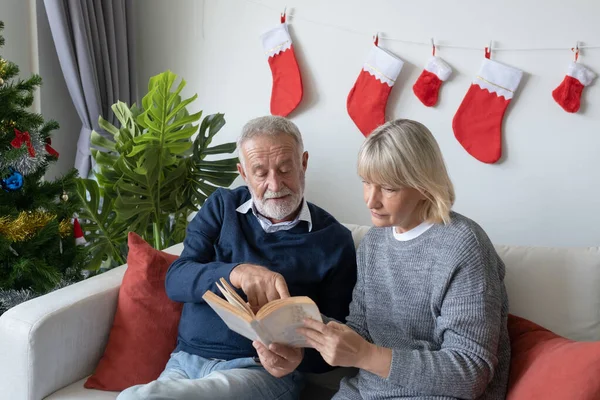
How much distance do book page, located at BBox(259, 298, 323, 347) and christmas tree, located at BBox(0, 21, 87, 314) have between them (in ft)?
3.37

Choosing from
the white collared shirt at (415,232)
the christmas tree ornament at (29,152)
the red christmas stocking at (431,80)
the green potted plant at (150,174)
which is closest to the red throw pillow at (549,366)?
the white collared shirt at (415,232)

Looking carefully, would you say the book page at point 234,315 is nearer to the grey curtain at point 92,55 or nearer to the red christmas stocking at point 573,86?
the red christmas stocking at point 573,86

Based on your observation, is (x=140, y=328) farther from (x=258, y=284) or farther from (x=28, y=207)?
(x=28, y=207)

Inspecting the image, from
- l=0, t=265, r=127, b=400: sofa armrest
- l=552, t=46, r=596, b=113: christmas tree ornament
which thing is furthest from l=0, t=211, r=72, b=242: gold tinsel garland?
l=552, t=46, r=596, b=113: christmas tree ornament

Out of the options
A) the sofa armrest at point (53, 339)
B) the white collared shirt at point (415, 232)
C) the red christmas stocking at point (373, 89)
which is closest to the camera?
the white collared shirt at point (415, 232)

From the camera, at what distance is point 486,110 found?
8.27 ft

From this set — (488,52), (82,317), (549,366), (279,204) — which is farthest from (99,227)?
(549,366)

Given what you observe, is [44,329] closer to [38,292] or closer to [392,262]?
[38,292]

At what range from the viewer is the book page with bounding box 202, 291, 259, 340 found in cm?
146

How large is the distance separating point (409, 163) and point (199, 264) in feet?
2.44

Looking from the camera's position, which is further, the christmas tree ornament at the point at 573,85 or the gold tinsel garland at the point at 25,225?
the christmas tree ornament at the point at 573,85

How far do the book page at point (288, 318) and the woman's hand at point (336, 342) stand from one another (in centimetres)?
2

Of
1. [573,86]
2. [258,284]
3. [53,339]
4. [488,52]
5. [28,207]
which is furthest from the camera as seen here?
[488,52]

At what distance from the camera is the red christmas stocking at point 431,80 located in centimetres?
257
